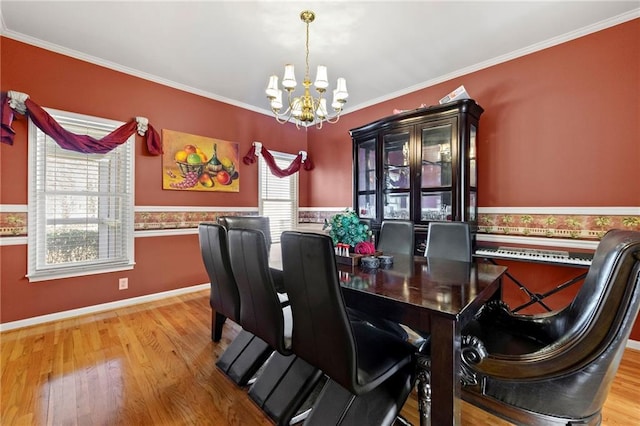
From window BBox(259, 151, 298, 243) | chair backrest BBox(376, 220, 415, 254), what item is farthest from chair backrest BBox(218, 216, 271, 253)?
window BBox(259, 151, 298, 243)

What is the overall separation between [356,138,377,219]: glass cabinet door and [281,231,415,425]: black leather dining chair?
7.54ft

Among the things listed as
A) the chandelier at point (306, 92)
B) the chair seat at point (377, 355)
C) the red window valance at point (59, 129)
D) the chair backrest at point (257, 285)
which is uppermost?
the chandelier at point (306, 92)

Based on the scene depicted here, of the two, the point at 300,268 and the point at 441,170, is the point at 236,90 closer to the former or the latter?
the point at 441,170

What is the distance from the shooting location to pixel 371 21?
2.33 meters

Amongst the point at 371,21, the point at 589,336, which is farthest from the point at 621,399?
the point at 371,21

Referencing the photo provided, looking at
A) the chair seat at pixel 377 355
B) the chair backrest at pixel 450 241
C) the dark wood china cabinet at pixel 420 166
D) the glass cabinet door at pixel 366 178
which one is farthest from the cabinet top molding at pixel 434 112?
the chair seat at pixel 377 355

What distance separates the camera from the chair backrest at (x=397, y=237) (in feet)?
7.89

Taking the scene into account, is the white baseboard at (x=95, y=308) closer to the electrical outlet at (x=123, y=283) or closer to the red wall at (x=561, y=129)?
the electrical outlet at (x=123, y=283)

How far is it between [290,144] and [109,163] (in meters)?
2.59

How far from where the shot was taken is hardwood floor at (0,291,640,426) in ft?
5.01

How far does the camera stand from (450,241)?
2.23m

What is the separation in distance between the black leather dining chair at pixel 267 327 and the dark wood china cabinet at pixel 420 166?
2002 millimetres

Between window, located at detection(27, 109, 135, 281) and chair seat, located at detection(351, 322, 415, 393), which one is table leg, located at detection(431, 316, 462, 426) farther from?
window, located at detection(27, 109, 135, 281)

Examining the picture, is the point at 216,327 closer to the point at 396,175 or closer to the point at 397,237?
the point at 397,237
